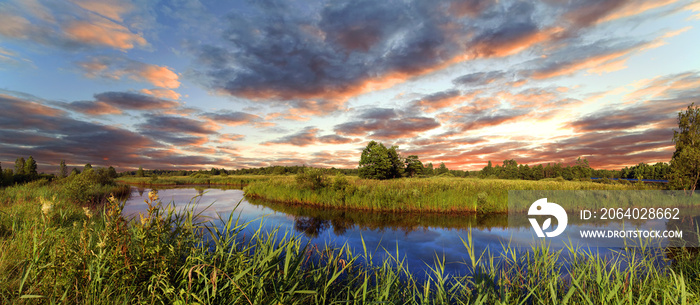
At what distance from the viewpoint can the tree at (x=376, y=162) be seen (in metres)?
A: 51.9

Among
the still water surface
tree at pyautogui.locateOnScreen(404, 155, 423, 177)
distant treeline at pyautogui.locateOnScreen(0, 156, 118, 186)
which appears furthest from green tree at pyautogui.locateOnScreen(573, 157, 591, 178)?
distant treeline at pyautogui.locateOnScreen(0, 156, 118, 186)

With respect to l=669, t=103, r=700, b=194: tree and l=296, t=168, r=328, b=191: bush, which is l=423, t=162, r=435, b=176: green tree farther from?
l=296, t=168, r=328, b=191: bush

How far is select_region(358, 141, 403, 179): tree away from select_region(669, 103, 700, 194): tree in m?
35.8

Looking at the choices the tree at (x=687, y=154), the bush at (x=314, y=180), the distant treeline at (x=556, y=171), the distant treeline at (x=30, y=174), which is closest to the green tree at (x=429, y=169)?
the distant treeline at (x=556, y=171)

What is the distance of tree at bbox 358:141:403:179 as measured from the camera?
170 ft

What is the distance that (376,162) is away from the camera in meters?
53.3

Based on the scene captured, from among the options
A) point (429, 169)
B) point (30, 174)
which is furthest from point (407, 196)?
point (429, 169)

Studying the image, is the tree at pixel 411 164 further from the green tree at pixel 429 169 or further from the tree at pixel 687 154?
the tree at pixel 687 154

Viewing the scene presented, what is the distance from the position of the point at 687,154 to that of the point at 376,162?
38.6 metres

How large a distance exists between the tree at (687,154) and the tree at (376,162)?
3579 centimetres

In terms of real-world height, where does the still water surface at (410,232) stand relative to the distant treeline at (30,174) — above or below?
below

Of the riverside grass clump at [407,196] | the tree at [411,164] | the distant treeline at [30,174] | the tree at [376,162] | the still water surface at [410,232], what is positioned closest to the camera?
the still water surface at [410,232]

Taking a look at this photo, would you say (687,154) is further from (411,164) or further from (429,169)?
(429,169)

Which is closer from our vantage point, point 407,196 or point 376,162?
point 407,196
